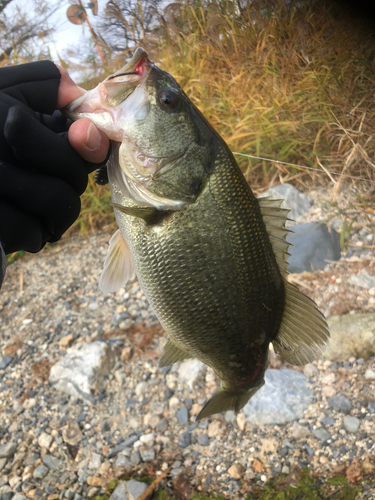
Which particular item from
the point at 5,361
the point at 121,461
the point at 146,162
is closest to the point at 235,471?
the point at 121,461

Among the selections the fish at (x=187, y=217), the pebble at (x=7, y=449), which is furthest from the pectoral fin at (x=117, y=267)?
the pebble at (x=7, y=449)

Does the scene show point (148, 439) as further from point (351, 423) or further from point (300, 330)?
point (300, 330)

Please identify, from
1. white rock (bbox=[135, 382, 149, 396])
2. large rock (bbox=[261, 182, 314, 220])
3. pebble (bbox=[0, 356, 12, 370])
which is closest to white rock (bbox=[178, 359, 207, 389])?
white rock (bbox=[135, 382, 149, 396])

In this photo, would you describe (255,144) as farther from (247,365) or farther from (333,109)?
(247,365)

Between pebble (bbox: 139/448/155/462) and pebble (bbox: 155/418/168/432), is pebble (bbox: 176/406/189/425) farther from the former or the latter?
pebble (bbox: 139/448/155/462)

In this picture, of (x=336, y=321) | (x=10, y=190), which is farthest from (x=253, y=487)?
(x=10, y=190)
